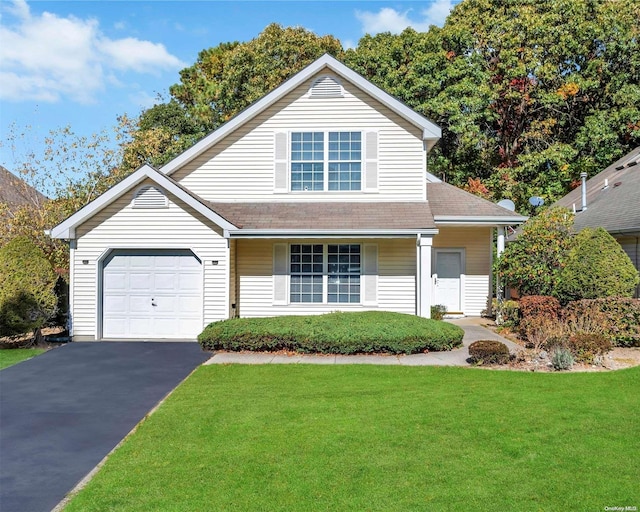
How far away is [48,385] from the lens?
31.0ft

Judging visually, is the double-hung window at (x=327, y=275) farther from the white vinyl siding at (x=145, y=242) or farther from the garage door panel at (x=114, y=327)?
the garage door panel at (x=114, y=327)

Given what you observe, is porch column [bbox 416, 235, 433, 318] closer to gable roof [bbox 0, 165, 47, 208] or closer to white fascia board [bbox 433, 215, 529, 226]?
white fascia board [bbox 433, 215, 529, 226]

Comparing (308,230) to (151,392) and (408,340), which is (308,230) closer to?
(408,340)

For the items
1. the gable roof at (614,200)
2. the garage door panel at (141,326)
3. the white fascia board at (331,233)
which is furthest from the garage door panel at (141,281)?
the gable roof at (614,200)

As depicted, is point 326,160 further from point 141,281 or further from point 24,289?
point 24,289

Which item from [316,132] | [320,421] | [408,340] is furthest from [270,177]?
[320,421]

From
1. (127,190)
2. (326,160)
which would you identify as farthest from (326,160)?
(127,190)

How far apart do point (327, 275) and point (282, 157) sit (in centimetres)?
380

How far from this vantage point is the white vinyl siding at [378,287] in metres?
14.9

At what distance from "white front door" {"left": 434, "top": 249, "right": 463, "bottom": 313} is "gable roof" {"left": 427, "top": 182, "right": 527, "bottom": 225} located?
210 cm

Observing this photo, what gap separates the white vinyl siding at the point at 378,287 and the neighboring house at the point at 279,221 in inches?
1.2

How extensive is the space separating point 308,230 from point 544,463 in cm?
905

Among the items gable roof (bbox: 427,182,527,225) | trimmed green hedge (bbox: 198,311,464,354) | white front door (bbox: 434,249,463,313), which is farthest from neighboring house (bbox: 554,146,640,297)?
trimmed green hedge (bbox: 198,311,464,354)

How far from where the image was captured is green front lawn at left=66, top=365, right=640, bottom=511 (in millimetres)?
4980
